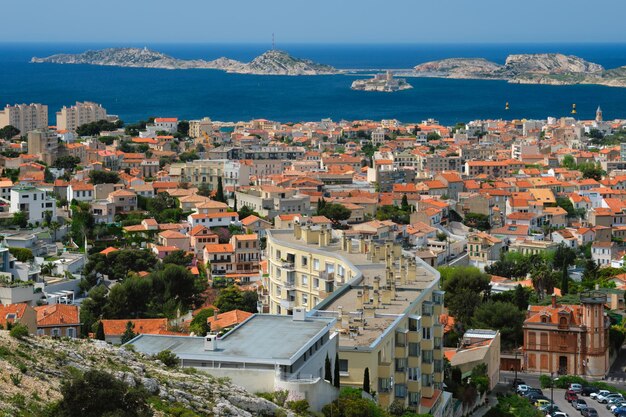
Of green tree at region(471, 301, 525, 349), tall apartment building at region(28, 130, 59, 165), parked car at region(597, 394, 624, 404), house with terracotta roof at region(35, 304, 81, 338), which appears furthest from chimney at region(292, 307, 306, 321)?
tall apartment building at region(28, 130, 59, 165)

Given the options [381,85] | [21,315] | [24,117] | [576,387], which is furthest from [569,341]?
[381,85]

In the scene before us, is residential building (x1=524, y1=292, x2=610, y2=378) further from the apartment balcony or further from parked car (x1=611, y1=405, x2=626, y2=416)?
the apartment balcony

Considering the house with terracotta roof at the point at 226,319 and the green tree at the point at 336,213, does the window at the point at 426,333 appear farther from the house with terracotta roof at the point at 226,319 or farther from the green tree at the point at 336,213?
the green tree at the point at 336,213

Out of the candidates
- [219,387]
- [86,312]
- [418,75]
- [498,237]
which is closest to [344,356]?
[219,387]

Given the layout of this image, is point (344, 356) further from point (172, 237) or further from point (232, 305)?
point (172, 237)

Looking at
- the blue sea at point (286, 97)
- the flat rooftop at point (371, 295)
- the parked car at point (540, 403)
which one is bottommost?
the blue sea at point (286, 97)

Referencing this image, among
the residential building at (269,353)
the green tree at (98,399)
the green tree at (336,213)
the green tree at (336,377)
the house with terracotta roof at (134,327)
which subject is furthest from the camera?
the green tree at (336,213)

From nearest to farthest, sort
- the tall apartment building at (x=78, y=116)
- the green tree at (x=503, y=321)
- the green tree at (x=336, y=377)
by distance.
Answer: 1. the green tree at (x=336, y=377)
2. the green tree at (x=503, y=321)
3. the tall apartment building at (x=78, y=116)

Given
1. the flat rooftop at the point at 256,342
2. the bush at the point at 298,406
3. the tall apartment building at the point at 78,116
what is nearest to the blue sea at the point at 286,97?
the tall apartment building at the point at 78,116
